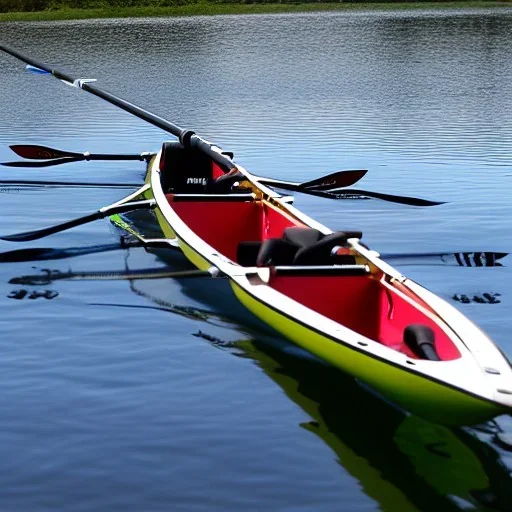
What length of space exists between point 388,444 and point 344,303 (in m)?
1.98

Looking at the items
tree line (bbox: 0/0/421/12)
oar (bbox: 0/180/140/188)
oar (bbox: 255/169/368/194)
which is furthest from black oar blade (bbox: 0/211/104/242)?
tree line (bbox: 0/0/421/12)

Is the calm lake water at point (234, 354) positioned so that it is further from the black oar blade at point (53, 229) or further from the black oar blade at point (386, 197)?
the black oar blade at point (53, 229)

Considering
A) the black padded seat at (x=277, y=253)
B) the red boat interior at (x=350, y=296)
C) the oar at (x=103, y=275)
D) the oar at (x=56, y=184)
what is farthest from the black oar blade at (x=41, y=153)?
the black padded seat at (x=277, y=253)

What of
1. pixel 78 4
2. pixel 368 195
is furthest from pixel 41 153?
pixel 78 4

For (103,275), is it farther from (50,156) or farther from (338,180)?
(50,156)

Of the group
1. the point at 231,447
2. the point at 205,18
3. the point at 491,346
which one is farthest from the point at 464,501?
the point at 205,18

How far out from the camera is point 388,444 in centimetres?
915

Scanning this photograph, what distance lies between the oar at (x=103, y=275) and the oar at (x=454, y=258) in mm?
2938

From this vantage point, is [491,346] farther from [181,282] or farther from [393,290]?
[181,282]

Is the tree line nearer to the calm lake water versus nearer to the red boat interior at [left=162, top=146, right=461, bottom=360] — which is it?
the calm lake water

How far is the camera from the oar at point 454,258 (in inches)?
512

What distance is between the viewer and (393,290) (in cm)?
1041

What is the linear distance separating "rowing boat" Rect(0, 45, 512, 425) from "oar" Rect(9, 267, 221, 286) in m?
0.14

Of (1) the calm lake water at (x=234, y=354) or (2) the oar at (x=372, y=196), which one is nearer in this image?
Result: (1) the calm lake water at (x=234, y=354)
